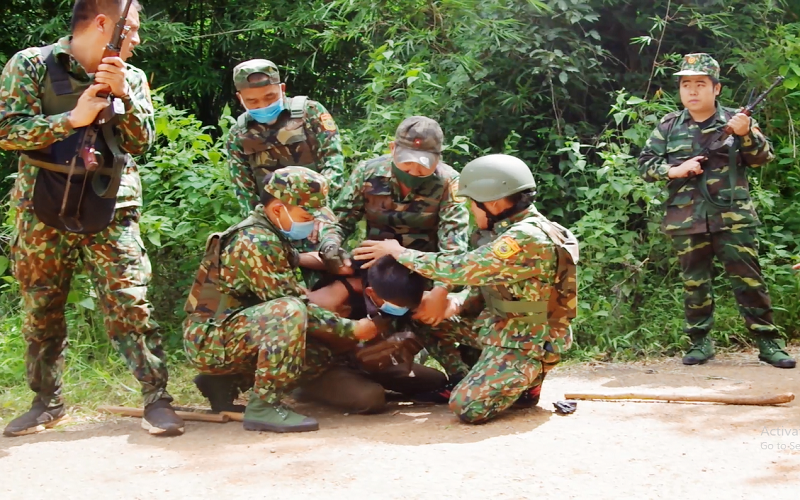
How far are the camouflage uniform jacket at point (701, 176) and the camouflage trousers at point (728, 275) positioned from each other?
10cm

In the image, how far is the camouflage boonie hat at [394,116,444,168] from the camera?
4746 millimetres

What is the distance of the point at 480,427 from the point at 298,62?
235 inches

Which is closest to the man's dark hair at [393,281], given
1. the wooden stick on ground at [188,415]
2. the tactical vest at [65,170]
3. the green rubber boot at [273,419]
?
→ the green rubber boot at [273,419]

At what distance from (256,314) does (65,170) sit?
111 cm

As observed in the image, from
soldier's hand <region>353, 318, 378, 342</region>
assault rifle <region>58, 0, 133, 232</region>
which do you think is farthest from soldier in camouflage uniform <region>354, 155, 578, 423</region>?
assault rifle <region>58, 0, 133, 232</region>

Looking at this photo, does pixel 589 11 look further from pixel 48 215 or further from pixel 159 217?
pixel 48 215

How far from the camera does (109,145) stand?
4.12 metres

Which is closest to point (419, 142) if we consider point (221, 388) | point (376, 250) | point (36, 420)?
point (376, 250)

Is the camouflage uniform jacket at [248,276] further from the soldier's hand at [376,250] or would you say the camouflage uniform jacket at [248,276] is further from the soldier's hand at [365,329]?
the soldier's hand at [376,250]

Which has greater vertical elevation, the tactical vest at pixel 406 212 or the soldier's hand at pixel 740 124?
the soldier's hand at pixel 740 124

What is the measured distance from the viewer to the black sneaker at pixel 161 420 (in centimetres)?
427

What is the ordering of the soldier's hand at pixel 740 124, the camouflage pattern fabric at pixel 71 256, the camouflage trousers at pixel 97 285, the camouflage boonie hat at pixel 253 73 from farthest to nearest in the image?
the soldier's hand at pixel 740 124, the camouflage boonie hat at pixel 253 73, the camouflage trousers at pixel 97 285, the camouflage pattern fabric at pixel 71 256

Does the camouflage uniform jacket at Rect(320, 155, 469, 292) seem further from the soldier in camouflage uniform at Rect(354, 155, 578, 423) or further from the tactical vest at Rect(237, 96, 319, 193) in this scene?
the tactical vest at Rect(237, 96, 319, 193)

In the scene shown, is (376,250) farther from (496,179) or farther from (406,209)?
(496,179)
